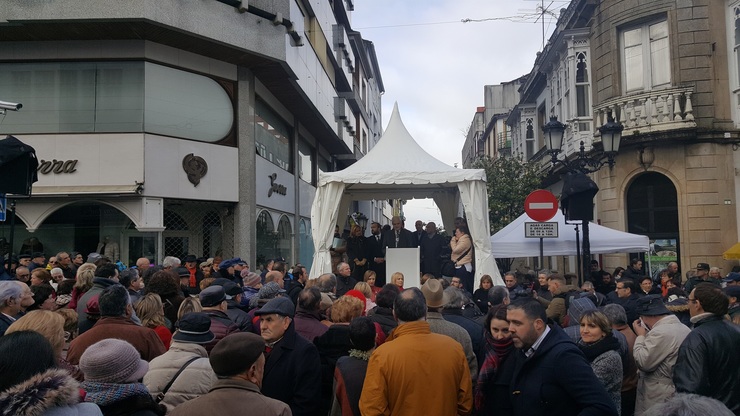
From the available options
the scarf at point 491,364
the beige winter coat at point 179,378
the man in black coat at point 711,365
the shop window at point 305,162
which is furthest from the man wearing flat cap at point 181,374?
the shop window at point 305,162

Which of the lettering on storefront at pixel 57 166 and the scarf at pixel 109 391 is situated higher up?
the lettering on storefront at pixel 57 166

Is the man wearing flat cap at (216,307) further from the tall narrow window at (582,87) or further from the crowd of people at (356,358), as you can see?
the tall narrow window at (582,87)

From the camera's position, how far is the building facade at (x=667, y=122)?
1767 centimetres

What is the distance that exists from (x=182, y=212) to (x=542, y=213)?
1063 centimetres

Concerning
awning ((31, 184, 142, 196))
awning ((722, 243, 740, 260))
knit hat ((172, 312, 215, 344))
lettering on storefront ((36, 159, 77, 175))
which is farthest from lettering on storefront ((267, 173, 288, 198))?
knit hat ((172, 312, 215, 344))

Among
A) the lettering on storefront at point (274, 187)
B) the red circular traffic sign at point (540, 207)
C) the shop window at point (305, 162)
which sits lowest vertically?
the red circular traffic sign at point (540, 207)

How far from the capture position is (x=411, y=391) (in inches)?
159

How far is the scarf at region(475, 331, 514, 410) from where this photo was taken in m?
4.36

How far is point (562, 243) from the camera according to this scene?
13.8m

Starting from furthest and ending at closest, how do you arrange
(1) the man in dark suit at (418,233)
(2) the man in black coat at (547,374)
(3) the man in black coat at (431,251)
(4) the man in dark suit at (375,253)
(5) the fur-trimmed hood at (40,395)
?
(4) the man in dark suit at (375,253), (1) the man in dark suit at (418,233), (3) the man in black coat at (431,251), (2) the man in black coat at (547,374), (5) the fur-trimmed hood at (40,395)

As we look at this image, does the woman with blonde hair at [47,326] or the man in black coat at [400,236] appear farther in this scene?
the man in black coat at [400,236]

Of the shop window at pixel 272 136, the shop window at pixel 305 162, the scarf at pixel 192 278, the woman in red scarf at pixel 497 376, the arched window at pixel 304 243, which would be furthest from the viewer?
the shop window at pixel 305 162

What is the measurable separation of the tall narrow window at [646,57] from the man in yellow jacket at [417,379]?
1716 cm

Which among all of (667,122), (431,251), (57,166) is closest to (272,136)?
(57,166)
